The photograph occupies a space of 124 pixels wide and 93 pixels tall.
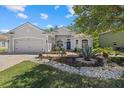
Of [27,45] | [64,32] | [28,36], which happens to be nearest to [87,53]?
[28,36]

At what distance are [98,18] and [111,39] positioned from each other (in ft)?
68.8

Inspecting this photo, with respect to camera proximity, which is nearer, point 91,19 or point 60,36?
point 91,19

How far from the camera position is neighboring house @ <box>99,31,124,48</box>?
33.9 m

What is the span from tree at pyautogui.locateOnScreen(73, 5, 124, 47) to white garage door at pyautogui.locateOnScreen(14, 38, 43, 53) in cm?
1238

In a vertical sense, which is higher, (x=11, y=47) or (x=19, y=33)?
(x=19, y=33)

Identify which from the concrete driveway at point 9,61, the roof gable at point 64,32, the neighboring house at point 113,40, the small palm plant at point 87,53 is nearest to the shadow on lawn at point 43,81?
the concrete driveway at point 9,61

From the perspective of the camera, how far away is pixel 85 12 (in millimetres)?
15734

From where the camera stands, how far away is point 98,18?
48.6 feet

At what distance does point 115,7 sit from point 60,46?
64.4 feet

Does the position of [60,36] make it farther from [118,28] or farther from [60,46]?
[118,28]
